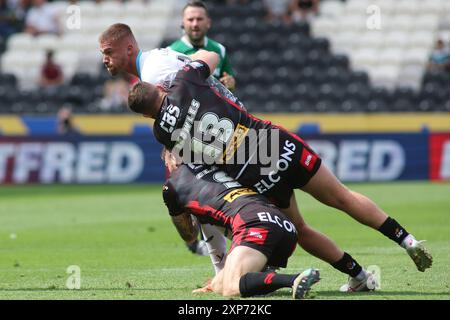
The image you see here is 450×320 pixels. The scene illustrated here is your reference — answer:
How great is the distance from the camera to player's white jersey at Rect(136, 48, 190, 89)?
8609 mm

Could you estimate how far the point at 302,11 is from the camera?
27891mm

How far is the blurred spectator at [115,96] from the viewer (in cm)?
2486

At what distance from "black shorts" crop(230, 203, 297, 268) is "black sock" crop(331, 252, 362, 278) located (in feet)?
2.05

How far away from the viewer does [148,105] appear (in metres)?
8.19

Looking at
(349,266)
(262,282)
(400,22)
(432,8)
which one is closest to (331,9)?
(400,22)

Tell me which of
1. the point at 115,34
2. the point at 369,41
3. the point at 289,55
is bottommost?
the point at 289,55

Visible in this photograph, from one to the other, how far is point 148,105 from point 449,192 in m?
12.2

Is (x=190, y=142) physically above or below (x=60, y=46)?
above

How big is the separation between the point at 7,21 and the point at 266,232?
2204 cm

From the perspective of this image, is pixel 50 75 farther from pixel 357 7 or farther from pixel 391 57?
pixel 391 57

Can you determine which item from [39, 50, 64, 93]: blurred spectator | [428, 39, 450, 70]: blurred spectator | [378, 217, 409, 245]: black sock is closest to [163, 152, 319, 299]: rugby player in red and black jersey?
[378, 217, 409, 245]: black sock

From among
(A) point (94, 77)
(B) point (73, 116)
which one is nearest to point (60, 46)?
(A) point (94, 77)

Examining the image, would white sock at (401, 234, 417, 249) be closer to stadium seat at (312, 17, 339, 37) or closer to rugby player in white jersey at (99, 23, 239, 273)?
rugby player in white jersey at (99, 23, 239, 273)
